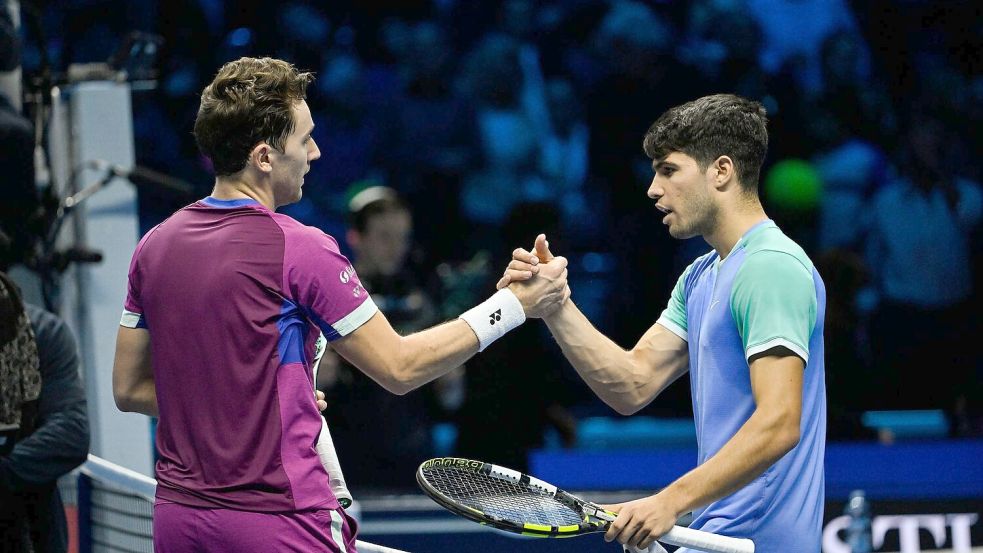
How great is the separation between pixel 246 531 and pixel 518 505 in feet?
2.36

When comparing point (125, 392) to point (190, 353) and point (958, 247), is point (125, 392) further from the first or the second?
point (958, 247)

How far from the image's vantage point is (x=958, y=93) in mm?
8961

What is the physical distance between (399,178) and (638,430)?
7.44 feet

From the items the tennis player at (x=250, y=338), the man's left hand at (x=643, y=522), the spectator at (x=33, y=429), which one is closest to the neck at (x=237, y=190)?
the tennis player at (x=250, y=338)

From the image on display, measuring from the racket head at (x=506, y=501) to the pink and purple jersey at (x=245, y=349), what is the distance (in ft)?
1.02

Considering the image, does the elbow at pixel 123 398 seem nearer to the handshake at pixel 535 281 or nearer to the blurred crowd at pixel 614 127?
the handshake at pixel 535 281

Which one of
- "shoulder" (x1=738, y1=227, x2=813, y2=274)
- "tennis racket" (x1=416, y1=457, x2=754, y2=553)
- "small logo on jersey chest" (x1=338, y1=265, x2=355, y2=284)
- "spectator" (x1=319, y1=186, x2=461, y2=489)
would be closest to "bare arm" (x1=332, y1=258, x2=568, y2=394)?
"small logo on jersey chest" (x1=338, y1=265, x2=355, y2=284)

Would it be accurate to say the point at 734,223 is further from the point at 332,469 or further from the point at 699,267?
the point at 332,469

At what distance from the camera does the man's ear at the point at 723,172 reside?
11.3 ft

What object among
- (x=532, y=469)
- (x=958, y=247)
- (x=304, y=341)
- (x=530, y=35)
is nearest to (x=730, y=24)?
(x=530, y=35)

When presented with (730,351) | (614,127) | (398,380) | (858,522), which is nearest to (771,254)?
(730,351)

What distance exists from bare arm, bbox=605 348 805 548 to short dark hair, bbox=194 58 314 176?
3.91ft

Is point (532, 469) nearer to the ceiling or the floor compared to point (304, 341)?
nearer to the floor

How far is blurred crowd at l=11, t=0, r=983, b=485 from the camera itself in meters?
8.25
